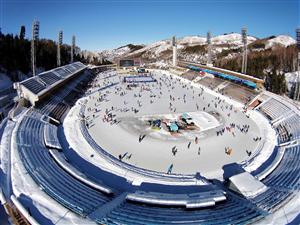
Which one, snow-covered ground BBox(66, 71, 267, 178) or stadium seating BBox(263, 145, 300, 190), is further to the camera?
snow-covered ground BBox(66, 71, 267, 178)

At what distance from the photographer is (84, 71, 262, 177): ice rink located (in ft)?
59.8

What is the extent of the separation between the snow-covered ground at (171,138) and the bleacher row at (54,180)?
→ 509 cm

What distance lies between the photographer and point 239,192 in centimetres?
1295

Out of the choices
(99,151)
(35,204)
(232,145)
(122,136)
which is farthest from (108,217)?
(232,145)

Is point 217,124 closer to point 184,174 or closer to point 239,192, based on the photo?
point 184,174

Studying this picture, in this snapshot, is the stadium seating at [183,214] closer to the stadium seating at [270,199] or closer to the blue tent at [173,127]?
the stadium seating at [270,199]

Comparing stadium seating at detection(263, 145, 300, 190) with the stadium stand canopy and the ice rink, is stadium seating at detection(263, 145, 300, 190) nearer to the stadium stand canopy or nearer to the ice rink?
the ice rink

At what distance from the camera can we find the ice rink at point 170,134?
1822 cm

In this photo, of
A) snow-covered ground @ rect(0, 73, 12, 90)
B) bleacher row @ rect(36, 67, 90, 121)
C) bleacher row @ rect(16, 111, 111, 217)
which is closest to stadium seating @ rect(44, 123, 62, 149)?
bleacher row @ rect(16, 111, 111, 217)

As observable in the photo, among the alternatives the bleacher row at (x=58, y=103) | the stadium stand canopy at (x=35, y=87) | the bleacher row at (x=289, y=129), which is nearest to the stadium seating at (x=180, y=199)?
the bleacher row at (x=289, y=129)

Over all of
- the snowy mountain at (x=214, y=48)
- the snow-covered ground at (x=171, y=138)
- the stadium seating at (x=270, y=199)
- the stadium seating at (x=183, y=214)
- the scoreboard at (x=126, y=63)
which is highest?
the snowy mountain at (x=214, y=48)

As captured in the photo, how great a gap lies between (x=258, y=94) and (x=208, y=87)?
46.9 feet

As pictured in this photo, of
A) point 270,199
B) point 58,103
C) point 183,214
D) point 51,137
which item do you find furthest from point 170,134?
point 58,103

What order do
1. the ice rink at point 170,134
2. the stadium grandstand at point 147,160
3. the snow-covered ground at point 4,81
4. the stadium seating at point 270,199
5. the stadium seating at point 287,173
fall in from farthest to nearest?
the snow-covered ground at point 4,81 < the ice rink at point 170,134 < the stadium seating at point 287,173 < the stadium seating at point 270,199 < the stadium grandstand at point 147,160
